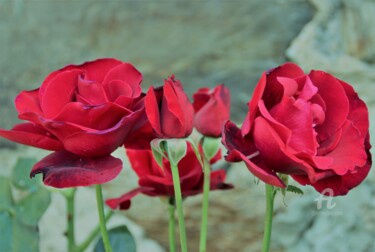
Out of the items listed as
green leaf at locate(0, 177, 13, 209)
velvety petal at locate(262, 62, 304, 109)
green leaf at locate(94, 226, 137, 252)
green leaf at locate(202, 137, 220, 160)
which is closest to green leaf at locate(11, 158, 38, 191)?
green leaf at locate(0, 177, 13, 209)

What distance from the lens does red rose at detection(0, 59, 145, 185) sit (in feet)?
1.67

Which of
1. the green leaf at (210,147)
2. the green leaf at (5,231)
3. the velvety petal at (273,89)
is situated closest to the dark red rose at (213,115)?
the green leaf at (210,147)

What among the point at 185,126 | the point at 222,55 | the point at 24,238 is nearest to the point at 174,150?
the point at 185,126

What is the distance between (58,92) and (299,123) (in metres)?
0.18

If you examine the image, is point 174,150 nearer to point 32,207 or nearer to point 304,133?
point 304,133

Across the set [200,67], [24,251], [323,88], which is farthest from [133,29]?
[323,88]

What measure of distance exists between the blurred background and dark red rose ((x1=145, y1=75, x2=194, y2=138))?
525 millimetres

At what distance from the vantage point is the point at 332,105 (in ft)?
1.69

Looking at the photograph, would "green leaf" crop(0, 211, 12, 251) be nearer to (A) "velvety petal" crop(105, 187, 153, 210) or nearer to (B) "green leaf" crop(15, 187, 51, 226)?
(B) "green leaf" crop(15, 187, 51, 226)

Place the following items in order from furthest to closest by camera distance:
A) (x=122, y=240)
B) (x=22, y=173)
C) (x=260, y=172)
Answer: (x=22, y=173), (x=122, y=240), (x=260, y=172)

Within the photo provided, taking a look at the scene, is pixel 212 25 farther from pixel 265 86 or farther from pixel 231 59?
pixel 265 86

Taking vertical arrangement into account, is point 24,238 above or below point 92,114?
below

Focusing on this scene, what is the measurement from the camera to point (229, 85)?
1.06 m

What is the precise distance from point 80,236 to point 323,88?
0.67m
